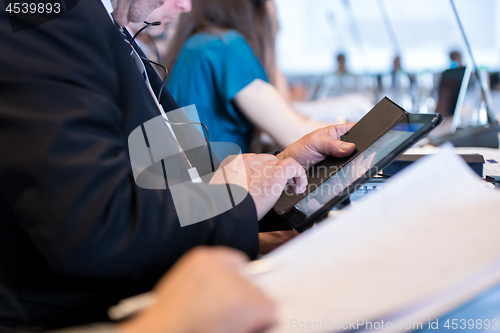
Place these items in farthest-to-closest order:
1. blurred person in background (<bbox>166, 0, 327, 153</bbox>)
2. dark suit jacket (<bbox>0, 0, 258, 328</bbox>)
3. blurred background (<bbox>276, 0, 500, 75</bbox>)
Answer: blurred background (<bbox>276, 0, 500, 75</bbox>) < blurred person in background (<bbox>166, 0, 327, 153</bbox>) < dark suit jacket (<bbox>0, 0, 258, 328</bbox>)

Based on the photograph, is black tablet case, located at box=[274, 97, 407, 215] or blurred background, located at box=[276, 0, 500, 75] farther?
blurred background, located at box=[276, 0, 500, 75]

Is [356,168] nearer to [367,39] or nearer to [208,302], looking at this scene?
[208,302]

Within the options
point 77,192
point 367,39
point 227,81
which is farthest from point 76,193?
point 367,39

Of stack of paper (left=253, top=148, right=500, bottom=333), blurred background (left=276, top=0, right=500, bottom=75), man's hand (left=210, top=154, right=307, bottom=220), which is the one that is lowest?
man's hand (left=210, top=154, right=307, bottom=220)

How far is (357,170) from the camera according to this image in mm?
434

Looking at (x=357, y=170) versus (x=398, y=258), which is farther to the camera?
(x=357, y=170)

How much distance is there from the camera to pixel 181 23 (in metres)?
1.03

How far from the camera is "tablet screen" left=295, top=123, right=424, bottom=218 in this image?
416 millimetres

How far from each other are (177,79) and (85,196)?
0.69 meters

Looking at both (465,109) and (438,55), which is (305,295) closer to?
(465,109)

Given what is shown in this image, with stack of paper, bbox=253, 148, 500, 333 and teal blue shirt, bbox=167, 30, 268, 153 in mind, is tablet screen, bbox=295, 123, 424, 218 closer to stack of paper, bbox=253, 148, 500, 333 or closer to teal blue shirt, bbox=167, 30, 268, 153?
stack of paper, bbox=253, 148, 500, 333

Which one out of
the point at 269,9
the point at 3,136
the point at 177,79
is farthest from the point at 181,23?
the point at 3,136

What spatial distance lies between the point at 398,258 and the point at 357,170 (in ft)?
0.68

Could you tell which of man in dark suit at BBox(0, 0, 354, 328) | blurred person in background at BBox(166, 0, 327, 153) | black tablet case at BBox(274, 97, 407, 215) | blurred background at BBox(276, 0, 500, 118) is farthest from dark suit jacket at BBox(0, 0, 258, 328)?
blurred background at BBox(276, 0, 500, 118)
